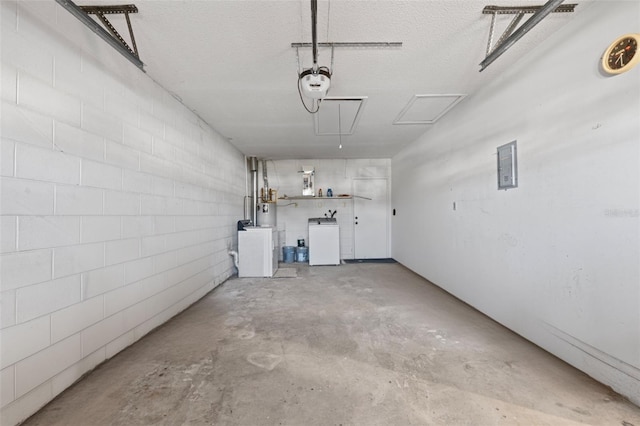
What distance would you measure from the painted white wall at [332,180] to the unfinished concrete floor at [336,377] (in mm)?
3284

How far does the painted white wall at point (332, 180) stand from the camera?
5.90 metres

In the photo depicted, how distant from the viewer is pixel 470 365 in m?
1.76

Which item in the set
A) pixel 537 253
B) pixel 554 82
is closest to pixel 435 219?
pixel 537 253

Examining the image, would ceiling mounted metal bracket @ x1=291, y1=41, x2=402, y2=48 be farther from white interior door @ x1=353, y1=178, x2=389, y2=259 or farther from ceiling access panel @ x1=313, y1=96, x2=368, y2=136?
white interior door @ x1=353, y1=178, x2=389, y2=259

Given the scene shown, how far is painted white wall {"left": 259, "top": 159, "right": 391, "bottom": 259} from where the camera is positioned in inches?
232

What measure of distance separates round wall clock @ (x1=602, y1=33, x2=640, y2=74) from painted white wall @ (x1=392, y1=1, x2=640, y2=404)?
45 mm

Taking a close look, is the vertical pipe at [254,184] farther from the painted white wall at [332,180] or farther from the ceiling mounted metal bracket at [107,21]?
the ceiling mounted metal bracket at [107,21]

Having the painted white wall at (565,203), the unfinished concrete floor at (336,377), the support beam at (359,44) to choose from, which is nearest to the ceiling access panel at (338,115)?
the support beam at (359,44)

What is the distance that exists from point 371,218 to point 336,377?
4.51m

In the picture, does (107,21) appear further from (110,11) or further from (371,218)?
(371,218)

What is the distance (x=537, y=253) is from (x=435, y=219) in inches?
67.2

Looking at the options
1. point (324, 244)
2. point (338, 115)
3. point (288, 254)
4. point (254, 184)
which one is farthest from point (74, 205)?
point (288, 254)

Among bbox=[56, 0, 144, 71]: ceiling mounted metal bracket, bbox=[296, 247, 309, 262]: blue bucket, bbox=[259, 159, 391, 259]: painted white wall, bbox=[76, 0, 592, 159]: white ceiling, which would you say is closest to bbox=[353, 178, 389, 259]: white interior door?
bbox=[259, 159, 391, 259]: painted white wall

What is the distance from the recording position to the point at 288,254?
571cm
